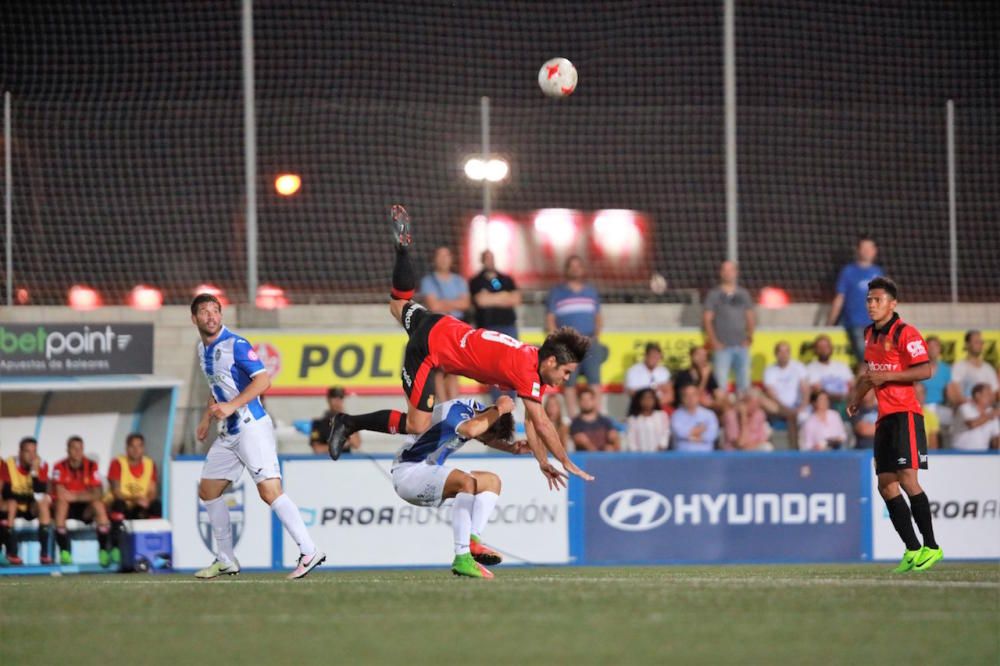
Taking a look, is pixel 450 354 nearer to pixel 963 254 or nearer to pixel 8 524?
pixel 8 524

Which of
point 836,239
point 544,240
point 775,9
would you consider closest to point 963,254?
point 836,239

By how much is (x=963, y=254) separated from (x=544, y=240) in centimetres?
533

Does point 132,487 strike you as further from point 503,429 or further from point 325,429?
point 503,429

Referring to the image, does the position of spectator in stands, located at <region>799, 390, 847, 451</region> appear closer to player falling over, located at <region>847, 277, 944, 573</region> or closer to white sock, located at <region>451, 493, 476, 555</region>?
player falling over, located at <region>847, 277, 944, 573</region>

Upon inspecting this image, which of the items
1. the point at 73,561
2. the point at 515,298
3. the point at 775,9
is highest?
the point at 775,9

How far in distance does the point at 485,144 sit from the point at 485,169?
0.30 meters

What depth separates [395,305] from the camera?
12195 mm

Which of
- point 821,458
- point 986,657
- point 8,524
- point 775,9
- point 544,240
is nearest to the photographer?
point 986,657

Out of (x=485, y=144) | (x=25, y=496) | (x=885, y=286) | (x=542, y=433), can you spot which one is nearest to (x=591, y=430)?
(x=485, y=144)

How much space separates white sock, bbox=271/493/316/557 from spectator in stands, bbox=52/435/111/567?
492 cm

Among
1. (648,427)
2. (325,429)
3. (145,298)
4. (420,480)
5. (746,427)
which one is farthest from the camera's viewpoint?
(145,298)

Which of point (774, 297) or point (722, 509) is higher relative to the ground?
point (774, 297)

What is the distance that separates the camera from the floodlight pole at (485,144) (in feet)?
61.0

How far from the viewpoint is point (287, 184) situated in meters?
18.7
